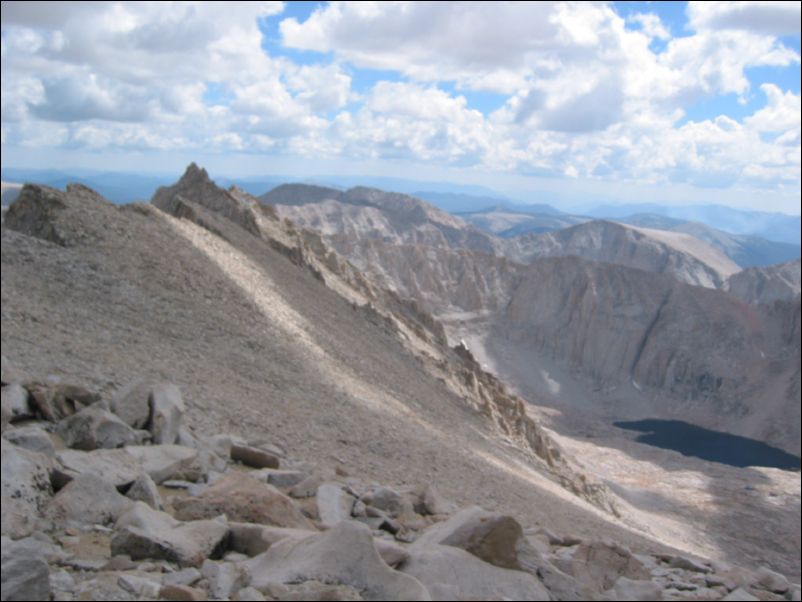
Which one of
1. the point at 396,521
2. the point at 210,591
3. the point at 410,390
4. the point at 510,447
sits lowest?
the point at 510,447

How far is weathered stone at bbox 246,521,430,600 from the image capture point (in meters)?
5.16

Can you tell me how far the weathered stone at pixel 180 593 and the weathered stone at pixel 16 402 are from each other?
5219 millimetres

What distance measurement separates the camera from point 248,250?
3100 centimetres

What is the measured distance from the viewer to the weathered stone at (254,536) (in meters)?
6.59

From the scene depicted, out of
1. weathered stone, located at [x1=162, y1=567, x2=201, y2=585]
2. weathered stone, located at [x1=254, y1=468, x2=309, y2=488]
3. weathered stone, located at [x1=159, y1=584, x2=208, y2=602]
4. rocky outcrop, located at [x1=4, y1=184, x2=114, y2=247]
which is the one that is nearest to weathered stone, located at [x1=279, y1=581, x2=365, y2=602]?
weathered stone, located at [x1=159, y1=584, x2=208, y2=602]

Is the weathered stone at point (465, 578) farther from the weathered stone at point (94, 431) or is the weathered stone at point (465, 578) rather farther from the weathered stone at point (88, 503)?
the weathered stone at point (94, 431)

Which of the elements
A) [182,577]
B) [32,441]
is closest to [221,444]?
[32,441]

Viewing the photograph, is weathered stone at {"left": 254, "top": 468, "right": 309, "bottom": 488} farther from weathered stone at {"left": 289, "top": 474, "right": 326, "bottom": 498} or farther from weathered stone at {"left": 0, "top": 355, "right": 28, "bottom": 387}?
weathered stone at {"left": 0, "top": 355, "right": 28, "bottom": 387}

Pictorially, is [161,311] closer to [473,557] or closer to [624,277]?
[473,557]

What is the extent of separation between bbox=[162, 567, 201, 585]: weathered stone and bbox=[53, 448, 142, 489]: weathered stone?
2.32 m

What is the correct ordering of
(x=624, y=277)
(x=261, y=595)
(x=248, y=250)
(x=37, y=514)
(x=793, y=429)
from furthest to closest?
(x=624, y=277), (x=793, y=429), (x=248, y=250), (x=37, y=514), (x=261, y=595)

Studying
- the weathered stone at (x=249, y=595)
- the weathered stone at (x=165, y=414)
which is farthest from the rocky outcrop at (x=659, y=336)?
the weathered stone at (x=249, y=595)

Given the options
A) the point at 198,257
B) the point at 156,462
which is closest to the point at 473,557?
the point at 156,462

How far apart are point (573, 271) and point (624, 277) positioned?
28.7ft
